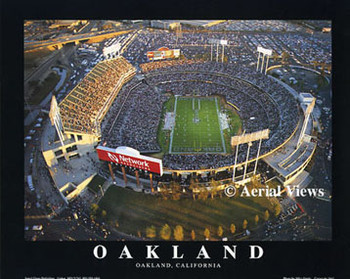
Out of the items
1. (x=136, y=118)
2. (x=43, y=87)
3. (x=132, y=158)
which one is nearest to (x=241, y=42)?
(x=136, y=118)

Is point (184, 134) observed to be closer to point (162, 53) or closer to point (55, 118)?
point (162, 53)

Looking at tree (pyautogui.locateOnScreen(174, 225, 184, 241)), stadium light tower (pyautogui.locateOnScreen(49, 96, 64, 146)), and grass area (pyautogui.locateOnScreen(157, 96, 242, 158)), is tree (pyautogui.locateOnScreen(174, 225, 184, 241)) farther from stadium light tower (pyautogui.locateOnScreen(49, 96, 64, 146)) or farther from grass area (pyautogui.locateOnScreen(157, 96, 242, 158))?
stadium light tower (pyautogui.locateOnScreen(49, 96, 64, 146))

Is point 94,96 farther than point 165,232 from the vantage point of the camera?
Yes

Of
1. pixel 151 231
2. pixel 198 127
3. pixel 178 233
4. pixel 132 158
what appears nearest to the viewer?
pixel 178 233

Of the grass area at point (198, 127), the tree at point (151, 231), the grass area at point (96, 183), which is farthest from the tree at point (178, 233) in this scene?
the grass area at point (198, 127)

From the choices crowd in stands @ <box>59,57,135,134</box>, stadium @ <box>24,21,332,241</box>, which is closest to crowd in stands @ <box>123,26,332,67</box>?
stadium @ <box>24,21,332,241</box>
